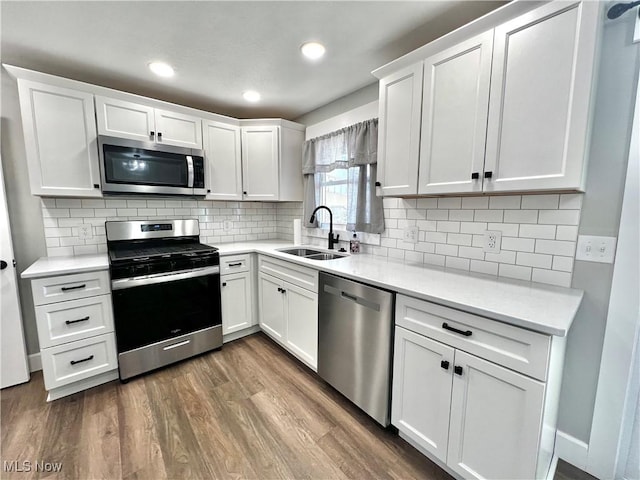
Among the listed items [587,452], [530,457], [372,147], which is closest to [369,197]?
[372,147]

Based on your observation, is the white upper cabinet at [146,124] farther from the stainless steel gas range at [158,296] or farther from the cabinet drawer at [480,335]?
the cabinet drawer at [480,335]

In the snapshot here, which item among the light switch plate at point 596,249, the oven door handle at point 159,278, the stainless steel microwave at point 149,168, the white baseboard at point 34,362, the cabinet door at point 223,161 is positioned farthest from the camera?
the cabinet door at point 223,161

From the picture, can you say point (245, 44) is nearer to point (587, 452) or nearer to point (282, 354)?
point (282, 354)

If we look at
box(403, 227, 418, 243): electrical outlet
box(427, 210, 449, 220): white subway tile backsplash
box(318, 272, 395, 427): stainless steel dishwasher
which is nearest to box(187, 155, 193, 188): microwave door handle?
box(318, 272, 395, 427): stainless steel dishwasher

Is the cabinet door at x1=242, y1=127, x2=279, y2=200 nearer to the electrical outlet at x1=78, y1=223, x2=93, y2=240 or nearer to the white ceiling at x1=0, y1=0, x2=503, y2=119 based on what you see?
the white ceiling at x1=0, y1=0, x2=503, y2=119

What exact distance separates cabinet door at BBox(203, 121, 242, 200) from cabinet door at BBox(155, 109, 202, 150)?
3.4 inches

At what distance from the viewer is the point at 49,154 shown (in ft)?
6.44

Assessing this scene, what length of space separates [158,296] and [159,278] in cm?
15

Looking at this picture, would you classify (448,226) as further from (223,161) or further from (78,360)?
(78,360)

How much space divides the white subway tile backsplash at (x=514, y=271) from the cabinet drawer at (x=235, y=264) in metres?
2.13

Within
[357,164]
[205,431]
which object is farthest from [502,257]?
[205,431]

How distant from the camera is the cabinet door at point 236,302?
8.42 feet

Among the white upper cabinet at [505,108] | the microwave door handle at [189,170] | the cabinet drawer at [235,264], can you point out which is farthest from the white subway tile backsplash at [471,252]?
the microwave door handle at [189,170]

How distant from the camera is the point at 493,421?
1101 millimetres
